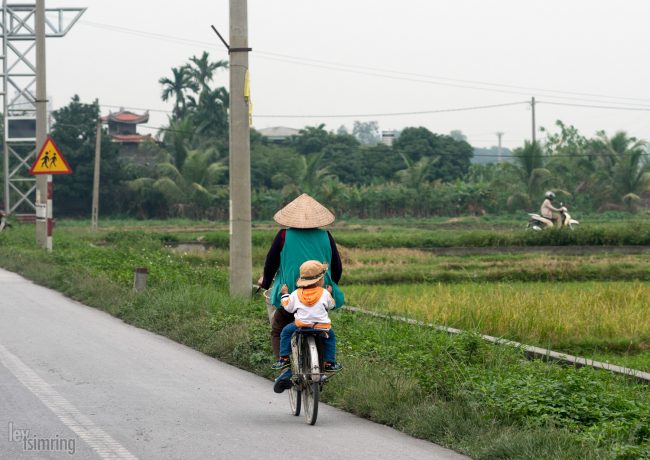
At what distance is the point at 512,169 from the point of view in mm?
62625

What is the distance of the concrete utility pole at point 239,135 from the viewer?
579 inches

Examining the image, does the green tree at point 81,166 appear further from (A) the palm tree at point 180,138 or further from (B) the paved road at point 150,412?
(B) the paved road at point 150,412

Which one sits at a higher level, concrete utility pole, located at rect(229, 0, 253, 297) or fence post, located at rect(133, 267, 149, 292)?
concrete utility pole, located at rect(229, 0, 253, 297)

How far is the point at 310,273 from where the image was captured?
847 cm

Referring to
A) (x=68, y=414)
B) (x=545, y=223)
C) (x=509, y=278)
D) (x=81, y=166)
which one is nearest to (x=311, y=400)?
(x=68, y=414)

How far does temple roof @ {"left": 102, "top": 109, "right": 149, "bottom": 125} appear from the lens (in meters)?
88.1

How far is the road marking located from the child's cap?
2.01m

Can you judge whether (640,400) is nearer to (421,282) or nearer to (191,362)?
(191,362)

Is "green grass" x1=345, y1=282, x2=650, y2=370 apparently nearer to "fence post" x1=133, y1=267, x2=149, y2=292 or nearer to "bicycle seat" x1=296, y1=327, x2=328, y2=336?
"fence post" x1=133, y1=267, x2=149, y2=292

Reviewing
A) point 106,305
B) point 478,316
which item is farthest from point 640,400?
point 106,305

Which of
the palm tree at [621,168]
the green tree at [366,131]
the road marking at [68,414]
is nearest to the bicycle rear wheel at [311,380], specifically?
the road marking at [68,414]

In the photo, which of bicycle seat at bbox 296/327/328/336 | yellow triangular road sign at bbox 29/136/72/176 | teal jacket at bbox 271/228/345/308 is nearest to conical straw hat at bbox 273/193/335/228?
teal jacket at bbox 271/228/345/308

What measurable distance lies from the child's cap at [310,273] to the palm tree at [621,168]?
5651 centimetres

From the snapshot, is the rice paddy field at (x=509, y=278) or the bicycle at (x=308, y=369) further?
the rice paddy field at (x=509, y=278)
